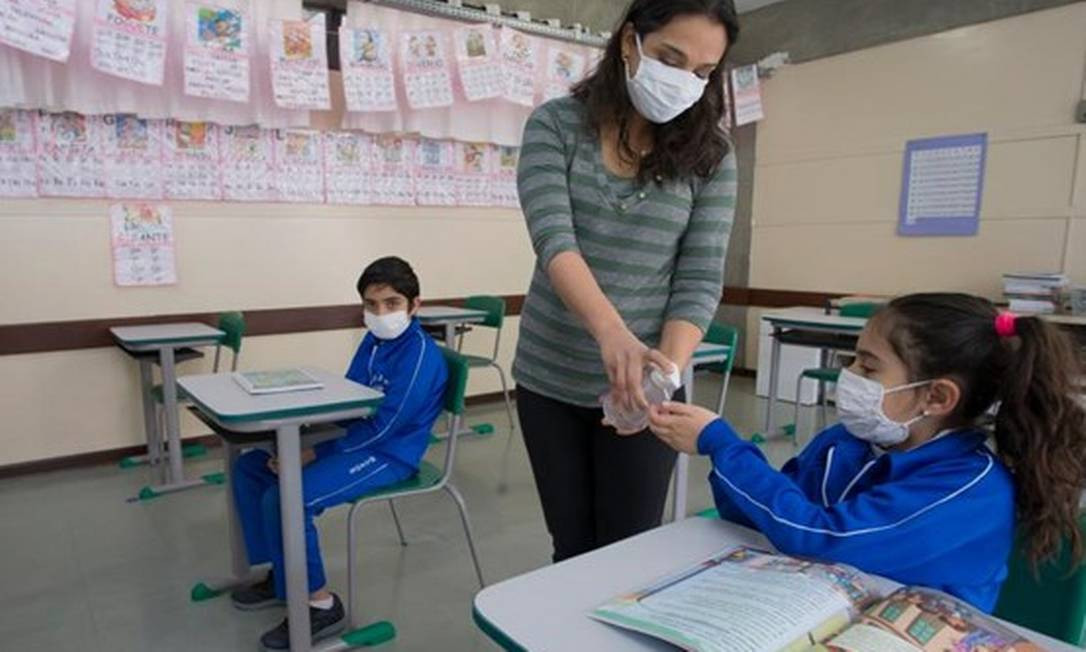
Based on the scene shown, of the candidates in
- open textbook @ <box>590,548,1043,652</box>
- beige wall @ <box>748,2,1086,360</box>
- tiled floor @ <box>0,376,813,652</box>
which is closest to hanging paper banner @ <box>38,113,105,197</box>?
tiled floor @ <box>0,376,813,652</box>

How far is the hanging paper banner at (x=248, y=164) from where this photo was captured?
3484mm

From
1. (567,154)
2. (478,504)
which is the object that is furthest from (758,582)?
(478,504)

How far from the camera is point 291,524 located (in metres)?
1.73

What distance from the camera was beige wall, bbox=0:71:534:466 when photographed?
3.13 metres

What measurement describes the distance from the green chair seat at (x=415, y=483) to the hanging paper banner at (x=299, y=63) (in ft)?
7.37

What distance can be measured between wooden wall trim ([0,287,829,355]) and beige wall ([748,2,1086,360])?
0.47m

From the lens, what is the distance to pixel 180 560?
2379mm

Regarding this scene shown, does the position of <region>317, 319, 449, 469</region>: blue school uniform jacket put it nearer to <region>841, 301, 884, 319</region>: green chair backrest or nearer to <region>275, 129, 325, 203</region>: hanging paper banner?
<region>275, 129, 325, 203</region>: hanging paper banner

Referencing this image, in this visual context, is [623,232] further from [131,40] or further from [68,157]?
[68,157]

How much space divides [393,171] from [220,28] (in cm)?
115

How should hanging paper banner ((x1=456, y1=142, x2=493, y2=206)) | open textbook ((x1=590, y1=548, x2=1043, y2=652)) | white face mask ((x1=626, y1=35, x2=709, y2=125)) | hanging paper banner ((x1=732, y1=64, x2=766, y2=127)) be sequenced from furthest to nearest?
hanging paper banner ((x1=732, y1=64, x2=766, y2=127))
hanging paper banner ((x1=456, y1=142, x2=493, y2=206))
white face mask ((x1=626, y1=35, x2=709, y2=125))
open textbook ((x1=590, y1=548, x2=1043, y2=652))

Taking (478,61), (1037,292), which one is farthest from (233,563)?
(1037,292)

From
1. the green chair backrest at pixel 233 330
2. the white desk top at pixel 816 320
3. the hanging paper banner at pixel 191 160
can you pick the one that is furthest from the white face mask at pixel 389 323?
the white desk top at pixel 816 320

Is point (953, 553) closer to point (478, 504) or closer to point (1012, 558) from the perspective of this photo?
point (1012, 558)
